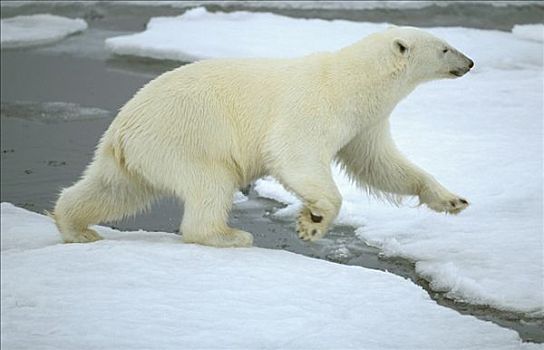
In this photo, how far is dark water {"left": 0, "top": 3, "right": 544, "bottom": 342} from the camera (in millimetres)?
5129

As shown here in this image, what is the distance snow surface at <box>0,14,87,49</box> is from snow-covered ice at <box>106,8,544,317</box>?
1.03m

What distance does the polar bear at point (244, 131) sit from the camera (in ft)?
15.0

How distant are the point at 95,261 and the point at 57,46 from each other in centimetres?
673

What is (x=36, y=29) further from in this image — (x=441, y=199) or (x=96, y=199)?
(x=441, y=199)

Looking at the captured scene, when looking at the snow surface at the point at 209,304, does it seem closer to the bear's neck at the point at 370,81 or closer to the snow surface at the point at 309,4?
the bear's neck at the point at 370,81

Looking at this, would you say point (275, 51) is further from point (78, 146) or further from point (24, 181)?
point (24, 181)

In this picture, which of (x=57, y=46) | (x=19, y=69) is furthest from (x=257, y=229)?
(x=57, y=46)

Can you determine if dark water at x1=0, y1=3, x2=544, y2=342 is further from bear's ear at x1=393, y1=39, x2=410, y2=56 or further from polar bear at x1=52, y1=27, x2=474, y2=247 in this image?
bear's ear at x1=393, y1=39, x2=410, y2=56

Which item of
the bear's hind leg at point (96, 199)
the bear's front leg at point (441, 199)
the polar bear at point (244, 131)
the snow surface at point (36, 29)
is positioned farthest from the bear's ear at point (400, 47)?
the snow surface at point (36, 29)

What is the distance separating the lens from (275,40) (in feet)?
32.0

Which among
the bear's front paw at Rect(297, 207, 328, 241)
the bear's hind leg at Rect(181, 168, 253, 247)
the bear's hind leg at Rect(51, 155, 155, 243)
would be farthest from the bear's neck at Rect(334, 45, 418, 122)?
the bear's hind leg at Rect(51, 155, 155, 243)

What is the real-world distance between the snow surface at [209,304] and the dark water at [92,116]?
0.43 metres

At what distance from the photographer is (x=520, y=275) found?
4.52m

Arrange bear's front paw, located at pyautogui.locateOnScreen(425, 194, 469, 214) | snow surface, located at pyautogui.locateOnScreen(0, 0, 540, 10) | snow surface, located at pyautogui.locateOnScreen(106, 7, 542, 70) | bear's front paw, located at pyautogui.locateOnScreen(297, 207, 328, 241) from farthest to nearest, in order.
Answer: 1. snow surface, located at pyautogui.locateOnScreen(0, 0, 540, 10)
2. snow surface, located at pyautogui.locateOnScreen(106, 7, 542, 70)
3. bear's front paw, located at pyautogui.locateOnScreen(425, 194, 469, 214)
4. bear's front paw, located at pyautogui.locateOnScreen(297, 207, 328, 241)
